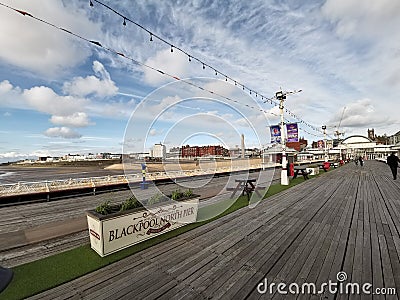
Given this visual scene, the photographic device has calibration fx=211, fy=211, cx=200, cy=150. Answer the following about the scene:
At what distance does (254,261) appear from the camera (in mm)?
3514

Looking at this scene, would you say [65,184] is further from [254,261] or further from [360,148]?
[360,148]

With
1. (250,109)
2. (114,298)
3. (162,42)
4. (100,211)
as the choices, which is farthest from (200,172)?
(114,298)

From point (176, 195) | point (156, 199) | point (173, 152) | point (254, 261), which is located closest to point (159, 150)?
point (173, 152)

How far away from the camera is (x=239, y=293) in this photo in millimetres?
2719

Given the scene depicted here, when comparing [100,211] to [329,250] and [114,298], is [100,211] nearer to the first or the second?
[114,298]

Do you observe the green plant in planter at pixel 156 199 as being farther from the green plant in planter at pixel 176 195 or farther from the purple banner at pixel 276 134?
the purple banner at pixel 276 134

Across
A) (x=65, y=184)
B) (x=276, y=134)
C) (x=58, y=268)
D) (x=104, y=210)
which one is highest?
(x=276, y=134)

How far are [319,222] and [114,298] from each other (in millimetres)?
4967
